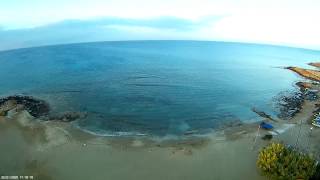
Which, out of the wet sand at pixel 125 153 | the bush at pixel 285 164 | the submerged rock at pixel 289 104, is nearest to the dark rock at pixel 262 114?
the submerged rock at pixel 289 104

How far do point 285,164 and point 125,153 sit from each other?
21396mm

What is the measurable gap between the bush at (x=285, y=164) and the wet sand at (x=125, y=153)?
2.58 m

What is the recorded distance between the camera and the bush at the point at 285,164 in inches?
1277

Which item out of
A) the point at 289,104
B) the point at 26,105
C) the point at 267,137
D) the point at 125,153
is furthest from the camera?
the point at 289,104

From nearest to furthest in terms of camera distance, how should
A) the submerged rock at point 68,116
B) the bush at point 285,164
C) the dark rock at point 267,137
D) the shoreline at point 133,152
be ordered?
the bush at point 285,164
the shoreline at point 133,152
the dark rock at point 267,137
the submerged rock at point 68,116

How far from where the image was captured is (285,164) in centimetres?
3366

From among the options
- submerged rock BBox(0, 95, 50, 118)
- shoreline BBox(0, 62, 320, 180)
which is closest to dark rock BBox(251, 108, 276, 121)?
shoreline BBox(0, 62, 320, 180)

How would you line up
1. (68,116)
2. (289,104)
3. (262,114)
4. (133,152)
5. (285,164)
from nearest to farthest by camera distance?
1. (285,164)
2. (133,152)
3. (68,116)
4. (262,114)
5. (289,104)

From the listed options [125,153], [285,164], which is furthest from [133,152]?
[285,164]

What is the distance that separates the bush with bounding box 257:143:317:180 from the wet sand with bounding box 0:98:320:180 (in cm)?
258

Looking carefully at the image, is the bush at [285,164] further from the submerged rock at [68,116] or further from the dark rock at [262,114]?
the submerged rock at [68,116]

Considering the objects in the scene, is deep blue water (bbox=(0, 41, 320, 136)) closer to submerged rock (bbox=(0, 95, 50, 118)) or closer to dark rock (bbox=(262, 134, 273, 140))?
submerged rock (bbox=(0, 95, 50, 118))

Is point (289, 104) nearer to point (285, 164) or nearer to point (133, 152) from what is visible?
point (285, 164)

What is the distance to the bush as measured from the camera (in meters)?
32.4
